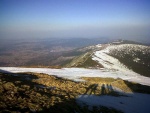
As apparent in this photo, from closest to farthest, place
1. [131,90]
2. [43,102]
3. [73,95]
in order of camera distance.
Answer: [43,102] < [73,95] < [131,90]

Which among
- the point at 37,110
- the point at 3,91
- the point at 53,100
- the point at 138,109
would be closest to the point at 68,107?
the point at 53,100

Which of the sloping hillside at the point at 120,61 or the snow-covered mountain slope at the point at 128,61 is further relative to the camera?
the snow-covered mountain slope at the point at 128,61

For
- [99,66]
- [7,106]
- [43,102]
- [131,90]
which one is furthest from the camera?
[99,66]

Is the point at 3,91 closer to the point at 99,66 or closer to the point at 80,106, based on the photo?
the point at 80,106

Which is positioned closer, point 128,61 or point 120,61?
point 120,61

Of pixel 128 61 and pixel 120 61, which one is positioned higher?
pixel 120 61

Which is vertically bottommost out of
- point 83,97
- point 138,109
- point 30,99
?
point 138,109

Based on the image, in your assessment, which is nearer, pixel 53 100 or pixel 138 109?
pixel 53 100

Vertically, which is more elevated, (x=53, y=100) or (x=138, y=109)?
(x=53, y=100)

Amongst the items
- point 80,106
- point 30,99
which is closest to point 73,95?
point 80,106

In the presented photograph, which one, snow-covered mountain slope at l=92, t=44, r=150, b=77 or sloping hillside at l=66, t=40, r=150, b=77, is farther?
snow-covered mountain slope at l=92, t=44, r=150, b=77
